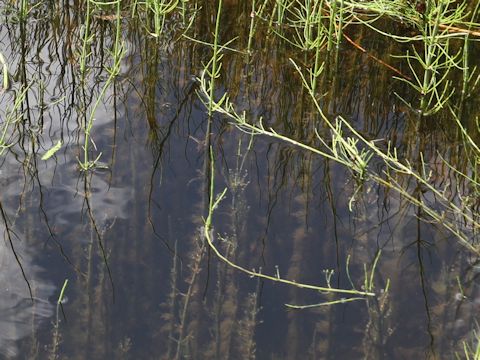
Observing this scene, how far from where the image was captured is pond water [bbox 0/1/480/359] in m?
1.62

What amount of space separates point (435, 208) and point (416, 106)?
1.51 ft

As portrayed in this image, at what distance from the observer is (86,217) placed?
1838 millimetres

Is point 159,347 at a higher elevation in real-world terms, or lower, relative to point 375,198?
lower

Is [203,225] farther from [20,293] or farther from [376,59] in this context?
[376,59]

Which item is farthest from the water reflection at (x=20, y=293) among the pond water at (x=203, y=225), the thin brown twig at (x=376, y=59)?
the thin brown twig at (x=376, y=59)

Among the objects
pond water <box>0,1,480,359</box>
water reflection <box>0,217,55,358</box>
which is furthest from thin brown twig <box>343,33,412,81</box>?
water reflection <box>0,217,55,358</box>

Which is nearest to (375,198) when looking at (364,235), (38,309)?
(364,235)

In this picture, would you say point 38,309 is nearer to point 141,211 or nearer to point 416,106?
point 141,211

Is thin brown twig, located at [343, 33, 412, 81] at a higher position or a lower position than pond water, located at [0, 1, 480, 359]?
higher

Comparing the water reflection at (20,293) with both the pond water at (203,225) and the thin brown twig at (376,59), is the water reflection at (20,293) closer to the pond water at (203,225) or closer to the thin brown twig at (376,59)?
the pond water at (203,225)

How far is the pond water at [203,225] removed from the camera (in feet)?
5.31

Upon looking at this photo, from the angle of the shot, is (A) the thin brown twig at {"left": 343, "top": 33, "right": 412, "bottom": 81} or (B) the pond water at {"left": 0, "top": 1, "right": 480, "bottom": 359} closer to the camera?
(B) the pond water at {"left": 0, "top": 1, "right": 480, "bottom": 359}

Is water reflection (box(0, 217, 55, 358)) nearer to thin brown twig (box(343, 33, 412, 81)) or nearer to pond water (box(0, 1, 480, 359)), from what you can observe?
pond water (box(0, 1, 480, 359))

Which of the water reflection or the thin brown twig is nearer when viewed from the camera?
the water reflection
